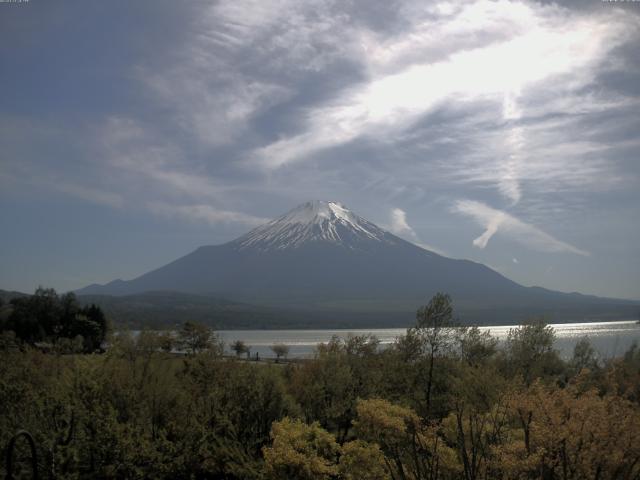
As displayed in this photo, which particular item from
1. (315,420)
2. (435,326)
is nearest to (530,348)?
(435,326)

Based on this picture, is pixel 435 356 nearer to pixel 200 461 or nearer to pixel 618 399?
pixel 200 461

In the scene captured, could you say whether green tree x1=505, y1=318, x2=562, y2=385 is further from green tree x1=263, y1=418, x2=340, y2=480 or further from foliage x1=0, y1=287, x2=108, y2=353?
foliage x1=0, y1=287, x2=108, y2=353

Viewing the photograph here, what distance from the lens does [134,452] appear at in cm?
1938

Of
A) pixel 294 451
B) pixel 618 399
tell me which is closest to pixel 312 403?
pixel 294 451

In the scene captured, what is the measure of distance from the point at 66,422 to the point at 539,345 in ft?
111

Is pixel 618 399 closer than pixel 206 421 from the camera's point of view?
Yes

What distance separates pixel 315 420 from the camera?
27.8 meters

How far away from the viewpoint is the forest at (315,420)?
13.9 meters

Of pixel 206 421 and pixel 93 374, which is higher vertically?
pixel 93 374

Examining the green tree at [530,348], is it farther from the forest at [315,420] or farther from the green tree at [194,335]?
the green tree at [194,335]

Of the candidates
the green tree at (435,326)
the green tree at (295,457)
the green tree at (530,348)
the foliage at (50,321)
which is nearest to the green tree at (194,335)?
the foliage at (50,321)

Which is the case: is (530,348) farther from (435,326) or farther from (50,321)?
(50,321)

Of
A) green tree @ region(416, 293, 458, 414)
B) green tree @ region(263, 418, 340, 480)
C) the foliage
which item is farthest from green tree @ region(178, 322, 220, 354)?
green tree @ region(263, 418, 340, 480)

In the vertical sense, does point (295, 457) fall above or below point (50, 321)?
below
